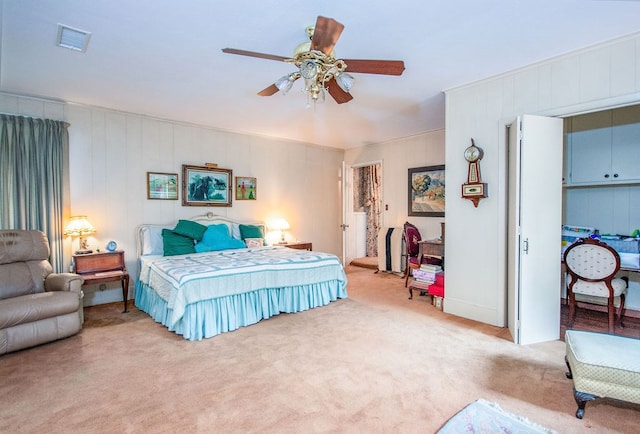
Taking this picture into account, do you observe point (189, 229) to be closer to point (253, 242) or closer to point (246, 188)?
point (253, 242)

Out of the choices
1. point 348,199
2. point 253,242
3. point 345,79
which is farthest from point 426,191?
point 345,79

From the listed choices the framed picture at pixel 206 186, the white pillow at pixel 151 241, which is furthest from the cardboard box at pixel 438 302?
the white pillow at pixel 151 241

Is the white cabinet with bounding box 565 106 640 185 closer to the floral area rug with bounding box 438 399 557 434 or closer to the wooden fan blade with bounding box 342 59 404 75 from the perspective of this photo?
the wooden fan blade with bounding box 342 59 404 75

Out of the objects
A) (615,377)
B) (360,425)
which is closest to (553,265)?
(615,377)

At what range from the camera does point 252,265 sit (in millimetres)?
3688

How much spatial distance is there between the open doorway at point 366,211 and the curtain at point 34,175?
18.2 ft

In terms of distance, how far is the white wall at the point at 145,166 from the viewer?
420 cm

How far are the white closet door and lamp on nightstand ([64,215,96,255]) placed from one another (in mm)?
4835

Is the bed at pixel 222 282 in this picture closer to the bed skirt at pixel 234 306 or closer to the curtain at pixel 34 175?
the bed skirt at pixel 234 306

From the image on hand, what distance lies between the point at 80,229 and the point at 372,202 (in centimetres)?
632

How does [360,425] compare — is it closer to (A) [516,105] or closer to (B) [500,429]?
(B) [500,429]

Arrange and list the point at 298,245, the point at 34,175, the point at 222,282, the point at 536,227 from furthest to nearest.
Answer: the point at 298,245, the point at 34,175, the point at 222,282, the point at 536,227

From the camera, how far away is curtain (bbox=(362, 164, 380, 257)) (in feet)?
27.2

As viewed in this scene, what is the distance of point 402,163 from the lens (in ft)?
20.3
